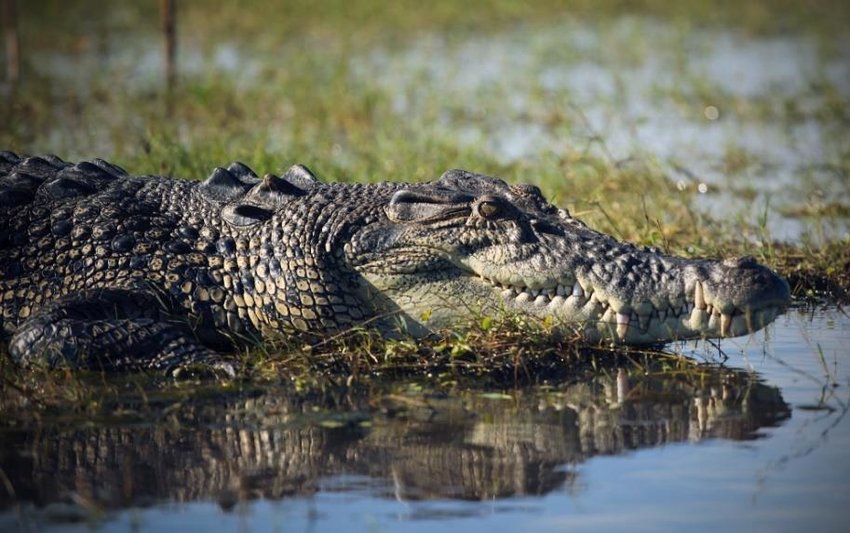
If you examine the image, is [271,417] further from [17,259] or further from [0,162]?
[0,162]

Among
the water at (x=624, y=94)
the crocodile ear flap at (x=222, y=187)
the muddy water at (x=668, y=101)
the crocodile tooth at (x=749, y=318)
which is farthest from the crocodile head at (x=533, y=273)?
the muddy water at (x=668, y=101)

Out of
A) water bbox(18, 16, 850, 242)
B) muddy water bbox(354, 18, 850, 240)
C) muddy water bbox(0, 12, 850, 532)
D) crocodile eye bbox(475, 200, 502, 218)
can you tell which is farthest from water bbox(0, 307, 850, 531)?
muddy water bbox(354, 18, 850, 240)

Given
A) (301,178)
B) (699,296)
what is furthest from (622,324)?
(301,178)

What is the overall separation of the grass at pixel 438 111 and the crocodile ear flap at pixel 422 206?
57cm

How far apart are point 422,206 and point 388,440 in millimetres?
1601

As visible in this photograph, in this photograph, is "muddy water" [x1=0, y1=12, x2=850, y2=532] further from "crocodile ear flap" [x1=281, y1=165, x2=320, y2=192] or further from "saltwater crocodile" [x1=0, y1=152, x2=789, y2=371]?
"crocodile ear flap" [x1=281, y1=165, x2=320, y2=192]

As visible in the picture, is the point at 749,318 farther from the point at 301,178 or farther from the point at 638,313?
the point at 301,178

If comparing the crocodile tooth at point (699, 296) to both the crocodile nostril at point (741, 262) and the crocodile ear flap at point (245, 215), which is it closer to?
the crocodile nostril at point (741, 262)

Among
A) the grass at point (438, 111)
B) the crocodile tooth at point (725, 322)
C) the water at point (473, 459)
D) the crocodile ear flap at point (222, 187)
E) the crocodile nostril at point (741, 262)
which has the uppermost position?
the grass at point (438, 111)

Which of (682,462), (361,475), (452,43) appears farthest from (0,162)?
(452,43)

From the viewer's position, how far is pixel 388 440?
5.03 metres

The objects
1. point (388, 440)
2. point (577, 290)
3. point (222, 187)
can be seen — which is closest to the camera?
point (388, 440)

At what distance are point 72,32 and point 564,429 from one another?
1655cm

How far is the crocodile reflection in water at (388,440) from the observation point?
14.9 ft
